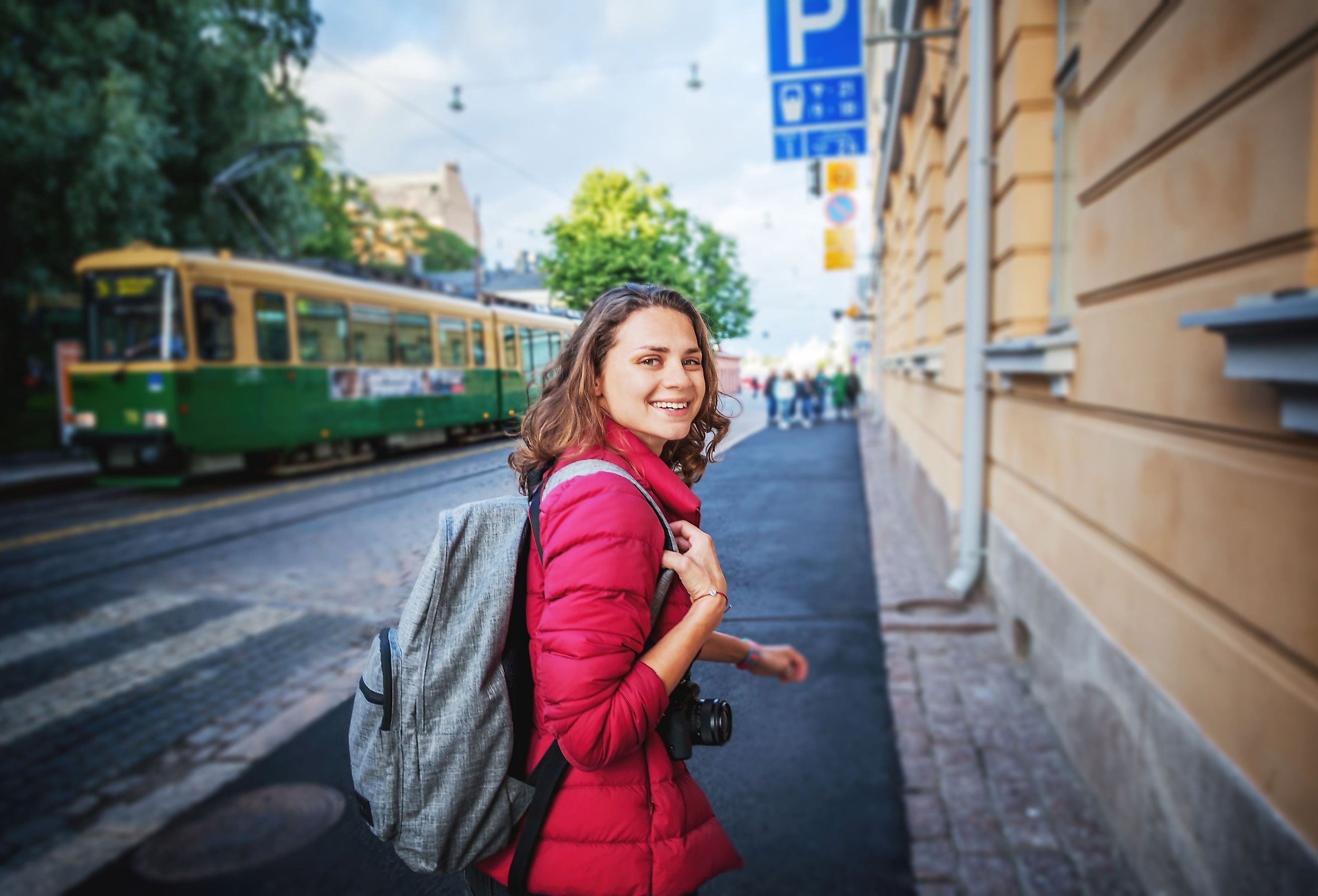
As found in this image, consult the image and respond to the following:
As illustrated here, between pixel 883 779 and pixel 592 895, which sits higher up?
pixel 592 895

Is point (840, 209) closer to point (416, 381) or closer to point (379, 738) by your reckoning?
point (416, 381)

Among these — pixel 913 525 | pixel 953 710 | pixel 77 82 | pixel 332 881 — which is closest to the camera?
pixel 332 881

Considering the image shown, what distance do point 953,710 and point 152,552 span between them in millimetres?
8056

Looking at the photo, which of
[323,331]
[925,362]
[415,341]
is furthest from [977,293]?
[323,331]

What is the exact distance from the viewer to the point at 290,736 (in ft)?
14.5

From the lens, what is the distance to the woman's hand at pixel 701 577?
947mm

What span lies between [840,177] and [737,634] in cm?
1700

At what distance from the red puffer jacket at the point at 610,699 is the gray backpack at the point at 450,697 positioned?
32mm

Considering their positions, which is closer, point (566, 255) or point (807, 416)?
point (566, 255)

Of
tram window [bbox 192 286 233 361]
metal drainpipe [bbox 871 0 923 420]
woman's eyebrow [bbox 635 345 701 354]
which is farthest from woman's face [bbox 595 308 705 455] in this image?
tram window [bbox 192 286 233 361]

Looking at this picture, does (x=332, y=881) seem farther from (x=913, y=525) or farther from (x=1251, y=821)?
(x=913, y=525)

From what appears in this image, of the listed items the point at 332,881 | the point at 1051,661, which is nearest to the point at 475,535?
the point at 332,881

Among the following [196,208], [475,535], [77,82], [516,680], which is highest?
[77,82]

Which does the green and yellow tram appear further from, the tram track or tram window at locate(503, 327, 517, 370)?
tram window at locate(503, 327, 517, 370)
